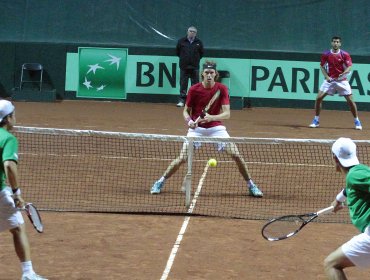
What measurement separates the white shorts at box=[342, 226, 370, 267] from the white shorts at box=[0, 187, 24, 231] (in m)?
→ 2.77

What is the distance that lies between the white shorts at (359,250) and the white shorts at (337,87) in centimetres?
1196

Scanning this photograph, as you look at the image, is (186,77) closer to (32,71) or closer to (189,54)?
(189,54)

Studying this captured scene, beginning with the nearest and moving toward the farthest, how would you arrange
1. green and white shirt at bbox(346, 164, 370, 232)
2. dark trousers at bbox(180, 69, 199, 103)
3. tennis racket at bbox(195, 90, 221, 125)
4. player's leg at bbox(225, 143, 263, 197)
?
1. green and white shirt at bbox(346, 164, 370, 232)
2. player's leg at bbox(225, 143, 263, 197)
3. tennis racket at bbox(195, 90, 221, 125)
4. dark trousers at bbox(180, 69, 199, 103)

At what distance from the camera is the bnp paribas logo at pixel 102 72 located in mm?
22328

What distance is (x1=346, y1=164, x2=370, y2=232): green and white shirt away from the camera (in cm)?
575

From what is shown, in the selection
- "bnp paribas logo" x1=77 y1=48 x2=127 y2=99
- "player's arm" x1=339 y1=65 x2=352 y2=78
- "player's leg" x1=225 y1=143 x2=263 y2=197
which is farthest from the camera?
"bnp paribas logo" x1=77 y1=48 x2=127 y2=99

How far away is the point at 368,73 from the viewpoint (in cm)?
2180

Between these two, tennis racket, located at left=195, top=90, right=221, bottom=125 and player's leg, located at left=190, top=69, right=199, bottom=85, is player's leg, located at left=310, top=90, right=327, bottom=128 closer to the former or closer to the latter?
player's leg, located at left=190, top=69, right=199, bottom=85

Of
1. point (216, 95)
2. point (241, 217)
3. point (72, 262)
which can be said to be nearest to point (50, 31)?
point (216, 95)

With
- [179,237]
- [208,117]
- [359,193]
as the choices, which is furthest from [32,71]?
[359,193]

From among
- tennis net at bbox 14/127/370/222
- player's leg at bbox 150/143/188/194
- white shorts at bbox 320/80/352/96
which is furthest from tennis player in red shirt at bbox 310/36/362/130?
player's leg at bbox 150/143/188/194

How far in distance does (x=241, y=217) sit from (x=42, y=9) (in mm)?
15334

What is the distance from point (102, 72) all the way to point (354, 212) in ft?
55.5

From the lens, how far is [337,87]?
17.5m
